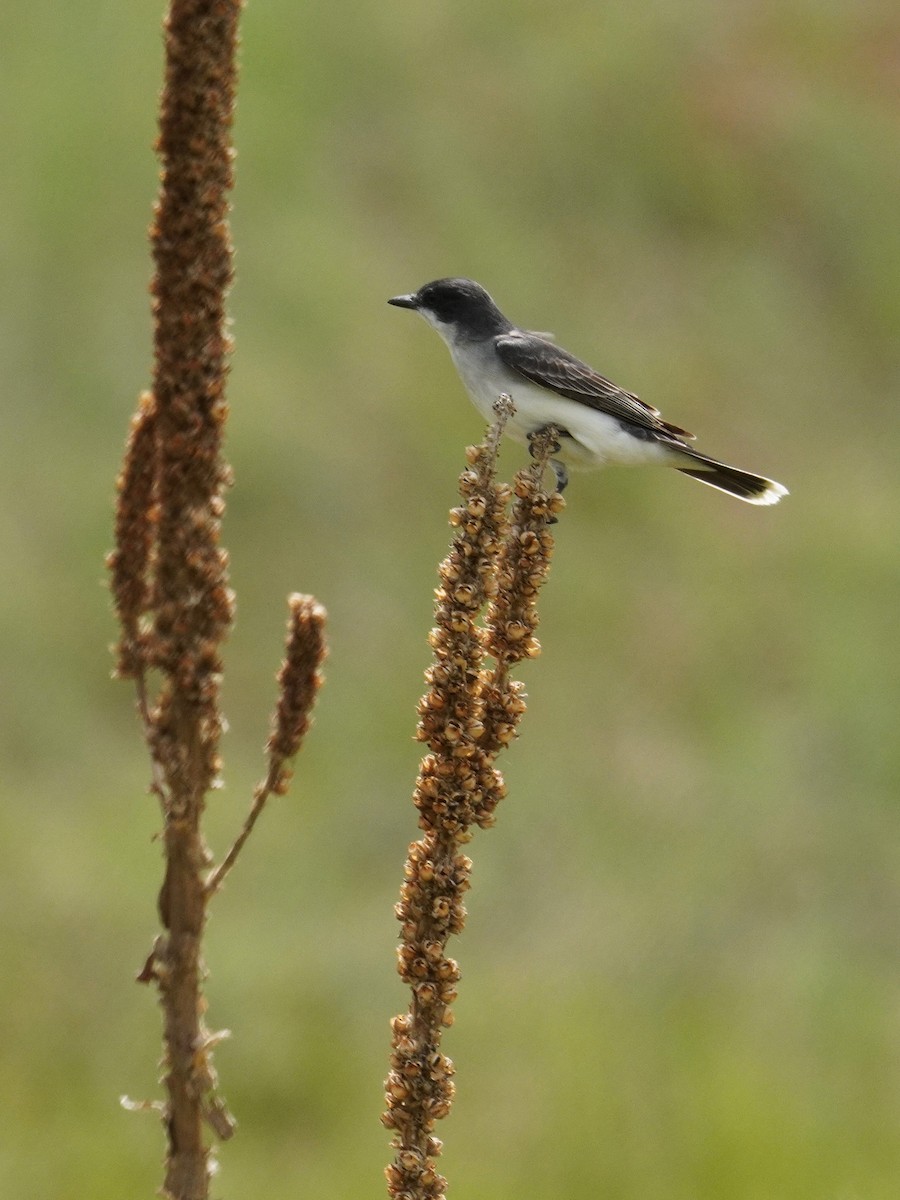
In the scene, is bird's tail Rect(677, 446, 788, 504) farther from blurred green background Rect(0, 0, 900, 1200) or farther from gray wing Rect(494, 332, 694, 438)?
blurred green background Rect(0, 0, 900, 1200)

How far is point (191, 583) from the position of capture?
3629 mm

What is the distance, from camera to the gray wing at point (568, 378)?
5953 mm

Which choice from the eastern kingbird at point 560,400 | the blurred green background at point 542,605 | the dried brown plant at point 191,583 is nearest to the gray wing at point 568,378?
the eastern kingbird at point 560,400

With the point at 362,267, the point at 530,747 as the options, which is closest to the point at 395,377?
the point at 362,267

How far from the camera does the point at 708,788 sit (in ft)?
43.0

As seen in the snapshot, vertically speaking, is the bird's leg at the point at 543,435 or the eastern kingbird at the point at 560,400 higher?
the eastern kingbird at the point at 560,400

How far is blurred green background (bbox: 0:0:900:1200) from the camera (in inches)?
385

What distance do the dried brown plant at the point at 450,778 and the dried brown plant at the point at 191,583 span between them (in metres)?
0.53

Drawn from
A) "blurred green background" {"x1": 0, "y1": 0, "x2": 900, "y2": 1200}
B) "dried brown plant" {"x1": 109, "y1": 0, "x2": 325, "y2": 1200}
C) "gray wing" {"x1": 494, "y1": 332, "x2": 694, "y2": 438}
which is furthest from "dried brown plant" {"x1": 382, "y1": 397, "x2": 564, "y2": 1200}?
"blurred green background" {"x1": 0, "y1": 0, "x2": 900, "y2": 1200}

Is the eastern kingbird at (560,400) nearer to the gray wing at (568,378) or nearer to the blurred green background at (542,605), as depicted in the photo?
the gray wing at (568,378)

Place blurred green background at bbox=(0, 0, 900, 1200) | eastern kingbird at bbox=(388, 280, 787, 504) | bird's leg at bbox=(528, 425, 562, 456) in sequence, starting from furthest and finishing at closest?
1. blurred green background at bbox=(0, 0, 900, 1200)
2. eastern kingbird at bbox=(388, 280, 787, 504)
3. bird's leg at bbox=(528, 425, 562, 456)

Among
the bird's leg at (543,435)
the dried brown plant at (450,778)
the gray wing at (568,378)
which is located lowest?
the dried brown plant at (450,778)

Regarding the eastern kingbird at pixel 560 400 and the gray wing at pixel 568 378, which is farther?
the gray wing at pixel 568 378

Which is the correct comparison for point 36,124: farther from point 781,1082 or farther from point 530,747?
point 781,1082
